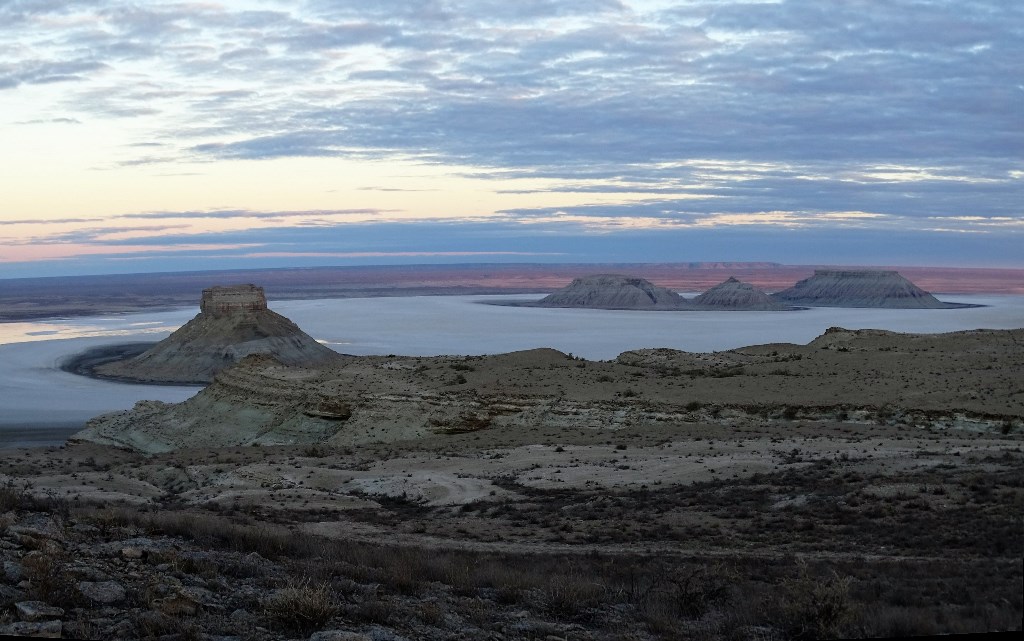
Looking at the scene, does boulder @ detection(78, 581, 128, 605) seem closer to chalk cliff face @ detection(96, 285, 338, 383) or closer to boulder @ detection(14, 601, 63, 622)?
boulder @ detection(14, 601, 63, 622)

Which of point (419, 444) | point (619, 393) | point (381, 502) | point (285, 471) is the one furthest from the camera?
point (619, 393)

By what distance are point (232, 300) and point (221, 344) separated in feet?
19.3

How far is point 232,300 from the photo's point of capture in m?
94.3

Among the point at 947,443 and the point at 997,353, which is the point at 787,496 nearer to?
the point at 947,443

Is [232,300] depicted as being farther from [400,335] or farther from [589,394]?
[589,394]

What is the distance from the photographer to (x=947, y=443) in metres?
22.8

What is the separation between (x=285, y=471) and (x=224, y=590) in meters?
16.1

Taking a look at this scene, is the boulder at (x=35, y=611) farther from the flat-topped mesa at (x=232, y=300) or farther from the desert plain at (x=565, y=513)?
the flat-topped mesa at (x=232, y=300)

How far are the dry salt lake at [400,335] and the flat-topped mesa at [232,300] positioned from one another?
516 inches

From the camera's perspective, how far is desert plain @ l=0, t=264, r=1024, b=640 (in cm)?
835

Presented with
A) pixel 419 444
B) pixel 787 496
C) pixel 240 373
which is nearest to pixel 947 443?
pixel 787 496

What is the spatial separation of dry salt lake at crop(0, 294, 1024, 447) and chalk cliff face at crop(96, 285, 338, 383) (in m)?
5.04

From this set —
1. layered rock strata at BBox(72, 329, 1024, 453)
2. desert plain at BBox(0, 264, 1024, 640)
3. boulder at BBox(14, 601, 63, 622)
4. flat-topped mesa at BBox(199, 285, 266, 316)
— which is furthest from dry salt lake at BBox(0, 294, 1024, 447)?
boulder at BBox(14, 601, 63, 622)

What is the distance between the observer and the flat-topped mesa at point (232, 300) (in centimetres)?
9394
